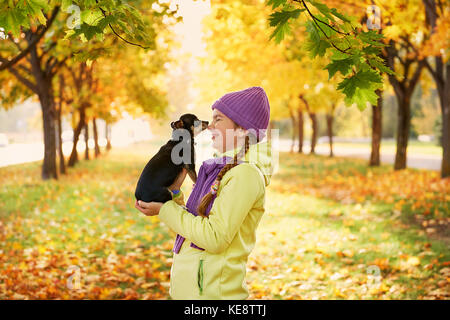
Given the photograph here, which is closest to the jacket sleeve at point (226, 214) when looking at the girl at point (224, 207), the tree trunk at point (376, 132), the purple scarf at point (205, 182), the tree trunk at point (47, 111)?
the girl at point (224, 207)

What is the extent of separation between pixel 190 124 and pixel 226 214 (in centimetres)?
86

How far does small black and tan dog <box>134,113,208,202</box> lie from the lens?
7.39ft

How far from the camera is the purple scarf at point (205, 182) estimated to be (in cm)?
224

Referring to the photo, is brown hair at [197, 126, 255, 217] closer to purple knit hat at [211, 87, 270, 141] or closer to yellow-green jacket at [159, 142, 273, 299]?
yellow-green jacket at [159, 142, 273, 299]

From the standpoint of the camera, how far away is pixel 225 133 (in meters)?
2.28

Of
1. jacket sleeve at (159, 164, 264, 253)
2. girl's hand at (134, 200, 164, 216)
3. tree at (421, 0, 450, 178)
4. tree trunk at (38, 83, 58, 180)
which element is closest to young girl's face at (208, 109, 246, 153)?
jacket sleeve at (159, 164, 264, 253)

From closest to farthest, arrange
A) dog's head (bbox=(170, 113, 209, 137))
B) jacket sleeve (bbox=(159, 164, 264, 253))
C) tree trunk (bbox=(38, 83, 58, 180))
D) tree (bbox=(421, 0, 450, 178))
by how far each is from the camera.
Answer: jacket sleeve (bbox=(159, 164, 264, 253)), dog's head (bbox=(170, 113, 209, 137)), tree (bbox=(421, 0, 450, 178)), tree trunk (bbox=(38, 83, 58, 180))

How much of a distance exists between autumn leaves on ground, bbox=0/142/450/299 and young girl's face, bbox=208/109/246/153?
375 centimetres

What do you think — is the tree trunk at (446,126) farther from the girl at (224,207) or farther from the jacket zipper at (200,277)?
the jacket zipper at (200,277)

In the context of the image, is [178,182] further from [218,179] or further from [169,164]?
[218,179]
